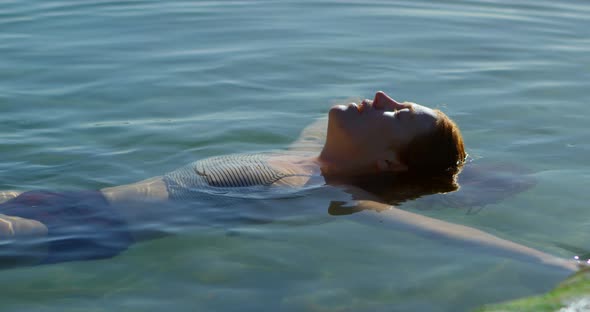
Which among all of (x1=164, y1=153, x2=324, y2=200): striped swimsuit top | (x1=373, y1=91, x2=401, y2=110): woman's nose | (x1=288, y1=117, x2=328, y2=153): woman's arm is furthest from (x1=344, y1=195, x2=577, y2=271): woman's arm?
(x1=288, y1=117, x2=328, y2=153): woman's arm

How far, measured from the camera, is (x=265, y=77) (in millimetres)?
9508

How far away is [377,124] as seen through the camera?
21.0ft

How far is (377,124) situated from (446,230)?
1.04 metres

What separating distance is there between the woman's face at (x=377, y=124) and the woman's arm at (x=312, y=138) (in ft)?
3.00

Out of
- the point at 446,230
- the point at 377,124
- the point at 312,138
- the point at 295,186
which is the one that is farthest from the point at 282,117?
the point at 446,230

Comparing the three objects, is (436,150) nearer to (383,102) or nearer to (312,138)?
(383,102)

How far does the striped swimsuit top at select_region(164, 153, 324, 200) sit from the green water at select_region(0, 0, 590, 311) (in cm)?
19

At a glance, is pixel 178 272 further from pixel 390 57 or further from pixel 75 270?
pixel 390 57

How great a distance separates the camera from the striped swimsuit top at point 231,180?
632 centimetres

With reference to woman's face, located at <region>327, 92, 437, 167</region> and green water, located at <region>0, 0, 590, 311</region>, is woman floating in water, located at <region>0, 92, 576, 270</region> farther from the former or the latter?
green water, located at <region>0, 0, 590, 311</region>

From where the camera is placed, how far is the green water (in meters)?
5.30

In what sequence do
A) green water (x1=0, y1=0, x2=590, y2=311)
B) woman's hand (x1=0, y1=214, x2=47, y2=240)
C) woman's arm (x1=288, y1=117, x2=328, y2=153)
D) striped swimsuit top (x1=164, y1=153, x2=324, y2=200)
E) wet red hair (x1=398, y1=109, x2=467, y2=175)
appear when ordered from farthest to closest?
1. woman's arm (x1=288, y1=117, x2=328, y2=153)
2. wet red hair (x1=398, y1=109, x2=467, y2=175)
3. striped swimsuit top (x1=164, y1=153, x2=324, y2=200)
4. woman's hand (x1=0, y1=214, x2=47, y2=240)
5. green water (x1=0, y1=0, x2=590, y2=311)

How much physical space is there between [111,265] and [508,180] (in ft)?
10.0

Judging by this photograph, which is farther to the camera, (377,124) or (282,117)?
(282,117)
